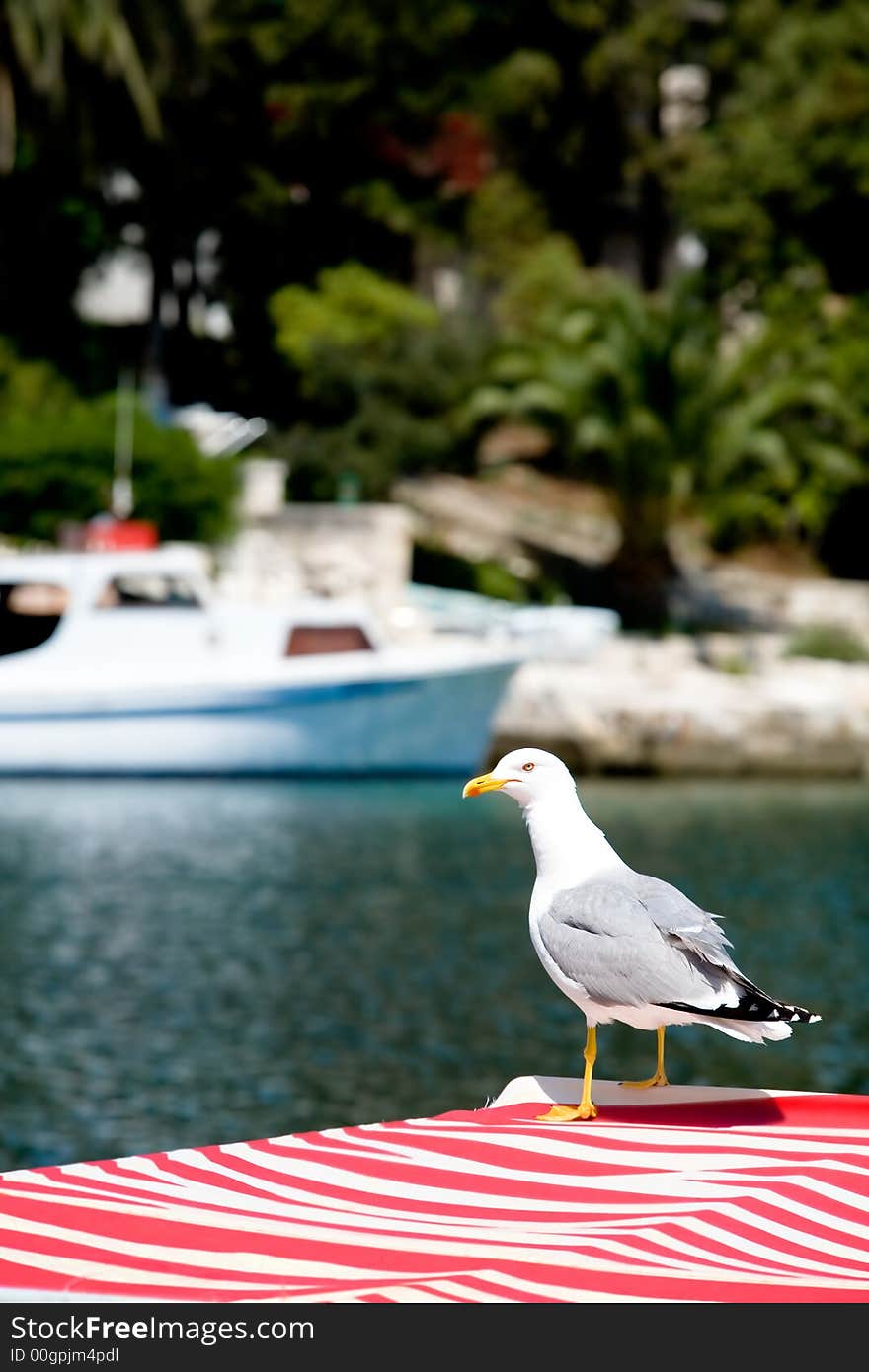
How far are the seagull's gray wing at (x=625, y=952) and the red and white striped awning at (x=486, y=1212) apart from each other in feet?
1.07

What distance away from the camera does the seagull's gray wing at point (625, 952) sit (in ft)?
16.2

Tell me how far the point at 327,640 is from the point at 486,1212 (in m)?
26.7

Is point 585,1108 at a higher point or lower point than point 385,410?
lower

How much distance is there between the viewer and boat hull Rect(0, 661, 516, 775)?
3075cm

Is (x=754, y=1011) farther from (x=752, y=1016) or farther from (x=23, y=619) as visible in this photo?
(x=23, y=619)

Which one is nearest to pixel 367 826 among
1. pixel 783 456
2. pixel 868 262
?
pixel 783 456

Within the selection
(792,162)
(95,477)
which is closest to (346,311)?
(95,477)

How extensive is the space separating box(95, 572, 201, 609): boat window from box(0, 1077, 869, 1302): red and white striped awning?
2568cm

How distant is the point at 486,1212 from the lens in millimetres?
4426

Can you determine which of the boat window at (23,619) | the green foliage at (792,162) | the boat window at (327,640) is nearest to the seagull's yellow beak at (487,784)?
the boat window at (327,640)

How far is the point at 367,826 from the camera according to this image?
26.6 metres
